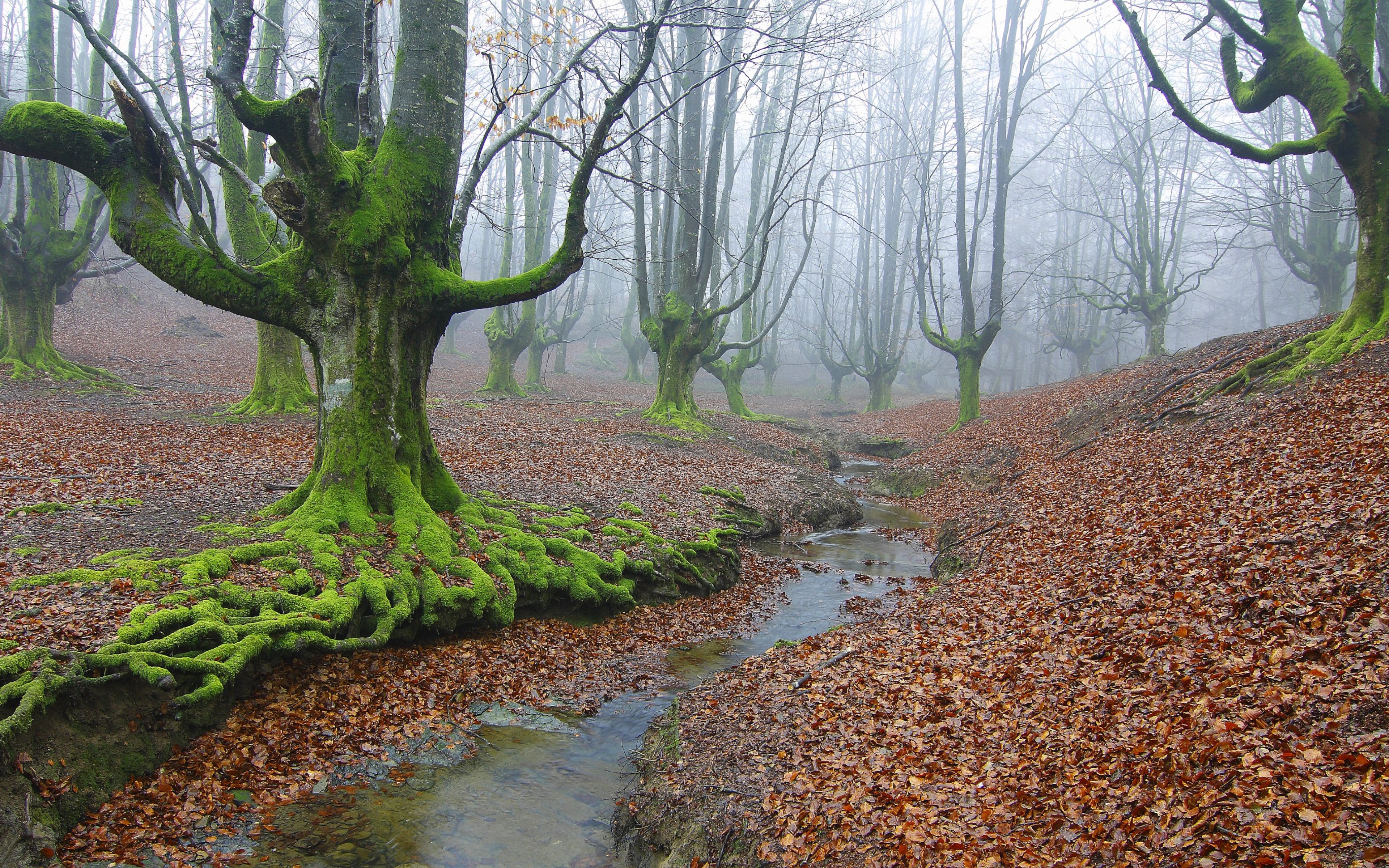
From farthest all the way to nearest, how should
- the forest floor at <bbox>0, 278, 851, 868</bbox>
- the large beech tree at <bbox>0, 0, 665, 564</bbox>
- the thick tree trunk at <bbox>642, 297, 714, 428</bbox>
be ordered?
the thick tree trunk at <bbox>642, 297, 714, 428</bbox> → the large beech tree at <bbox>0, 0, 665, 564</bbox> → the forest floor at <bbox>0, 278, 851, 868</bbox>

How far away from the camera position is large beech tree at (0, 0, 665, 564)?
6.23 meters

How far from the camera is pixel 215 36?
1030cm

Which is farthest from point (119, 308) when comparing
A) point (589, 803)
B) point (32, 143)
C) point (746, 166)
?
point (746, 166)

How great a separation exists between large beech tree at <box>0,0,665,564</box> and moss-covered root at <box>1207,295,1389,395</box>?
9626mm

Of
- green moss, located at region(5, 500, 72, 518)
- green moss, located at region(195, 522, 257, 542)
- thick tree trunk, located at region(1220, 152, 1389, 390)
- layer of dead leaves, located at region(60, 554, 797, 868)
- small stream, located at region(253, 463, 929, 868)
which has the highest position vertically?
thick tree trunk, located at region(1220, 152, 1389, 390)

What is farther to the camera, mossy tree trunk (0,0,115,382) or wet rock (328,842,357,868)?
mossy tree trunk (0,0,115,382)

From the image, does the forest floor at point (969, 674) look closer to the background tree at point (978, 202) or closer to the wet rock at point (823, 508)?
the wet rock at point (823, 508)

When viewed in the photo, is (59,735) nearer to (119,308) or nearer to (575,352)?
(119,308)

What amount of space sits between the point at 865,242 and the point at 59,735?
3715 centimetres

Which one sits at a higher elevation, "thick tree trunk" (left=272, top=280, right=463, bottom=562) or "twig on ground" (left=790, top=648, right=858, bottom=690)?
"thick tree trunk" (left=272, top=280, right=463, bottom=562)

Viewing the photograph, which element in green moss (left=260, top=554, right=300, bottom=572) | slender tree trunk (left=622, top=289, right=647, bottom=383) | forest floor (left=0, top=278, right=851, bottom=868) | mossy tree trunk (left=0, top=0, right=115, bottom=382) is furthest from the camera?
slender tree trunk (left=622, top=289, right=647, bottom=383)

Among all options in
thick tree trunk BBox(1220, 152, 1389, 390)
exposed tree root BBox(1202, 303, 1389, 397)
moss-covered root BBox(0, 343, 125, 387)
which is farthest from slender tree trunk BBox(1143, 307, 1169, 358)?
moss-covered root BBox(0, 343, 125, 387)

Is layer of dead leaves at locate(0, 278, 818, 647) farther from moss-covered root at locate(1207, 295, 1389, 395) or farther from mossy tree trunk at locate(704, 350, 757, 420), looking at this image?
moss-covered root at locate(1207, 295, 1389, 395)

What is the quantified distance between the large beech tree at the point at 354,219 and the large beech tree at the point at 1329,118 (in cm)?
930
